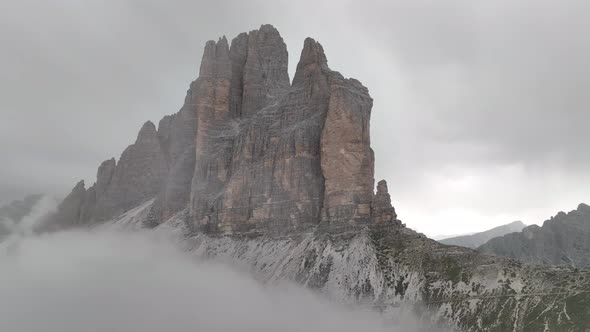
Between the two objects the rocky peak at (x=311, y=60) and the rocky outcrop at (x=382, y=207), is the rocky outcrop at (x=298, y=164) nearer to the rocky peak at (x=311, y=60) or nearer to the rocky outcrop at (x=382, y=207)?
the rocky peak at (x=311, y=60)

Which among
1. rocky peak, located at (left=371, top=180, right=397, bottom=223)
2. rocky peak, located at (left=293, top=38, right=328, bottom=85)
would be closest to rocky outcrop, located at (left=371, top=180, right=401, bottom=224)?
rocky peak, located at (left=371, top=180, right=397, bottom=223)

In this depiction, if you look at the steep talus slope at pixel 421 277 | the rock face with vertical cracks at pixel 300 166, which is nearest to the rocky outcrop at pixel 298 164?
the rock face with vertical cracks at pixel 300 166

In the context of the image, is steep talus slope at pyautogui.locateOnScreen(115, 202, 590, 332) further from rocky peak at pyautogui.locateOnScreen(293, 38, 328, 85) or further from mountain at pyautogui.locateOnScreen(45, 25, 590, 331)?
rocky peak at pyautogui.locateOnScreen(293, 38, 328, 85)

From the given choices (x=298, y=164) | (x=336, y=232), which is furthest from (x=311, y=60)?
(x=336, y=232)

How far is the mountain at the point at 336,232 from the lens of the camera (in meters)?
101

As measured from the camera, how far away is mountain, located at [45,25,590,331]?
333 ft

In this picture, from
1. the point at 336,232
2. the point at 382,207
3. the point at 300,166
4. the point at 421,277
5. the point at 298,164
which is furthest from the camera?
the point at 298,164

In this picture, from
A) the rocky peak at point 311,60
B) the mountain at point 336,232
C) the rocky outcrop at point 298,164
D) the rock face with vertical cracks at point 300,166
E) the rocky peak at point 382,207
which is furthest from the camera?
the rocky peak at point 311,60

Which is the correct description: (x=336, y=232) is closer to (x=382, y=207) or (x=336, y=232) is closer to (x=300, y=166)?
(x=382, y=207)

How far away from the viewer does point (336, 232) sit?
146 m

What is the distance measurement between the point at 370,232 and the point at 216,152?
81739mm

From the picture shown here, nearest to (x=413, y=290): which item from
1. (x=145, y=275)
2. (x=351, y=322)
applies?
(x=351, y=322)

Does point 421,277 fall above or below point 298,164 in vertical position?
below

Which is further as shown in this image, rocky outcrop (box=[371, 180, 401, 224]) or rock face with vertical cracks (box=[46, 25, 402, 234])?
rock face with vertical cracks (box=[46, 25, 402, 234])
